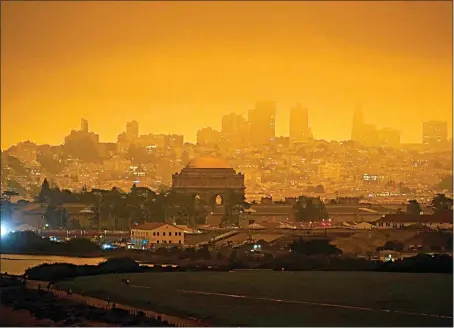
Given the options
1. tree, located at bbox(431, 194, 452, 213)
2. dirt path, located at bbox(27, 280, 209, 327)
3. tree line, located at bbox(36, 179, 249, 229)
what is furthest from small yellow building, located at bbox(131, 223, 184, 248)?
dirt path, located at bbox(27, 280, 209, 327)

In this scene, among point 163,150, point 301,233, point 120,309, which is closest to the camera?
point 120,309

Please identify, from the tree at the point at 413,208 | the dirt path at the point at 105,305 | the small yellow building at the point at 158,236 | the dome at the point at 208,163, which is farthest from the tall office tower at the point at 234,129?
the dirt path at the point at 105,305

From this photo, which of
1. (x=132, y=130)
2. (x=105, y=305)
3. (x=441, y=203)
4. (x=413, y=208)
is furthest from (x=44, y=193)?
(x=105, y=305)

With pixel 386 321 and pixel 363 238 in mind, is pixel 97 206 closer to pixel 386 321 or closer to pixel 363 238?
pixel 363 238

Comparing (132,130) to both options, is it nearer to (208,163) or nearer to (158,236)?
(208,163)

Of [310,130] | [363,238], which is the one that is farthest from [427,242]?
[310,130]

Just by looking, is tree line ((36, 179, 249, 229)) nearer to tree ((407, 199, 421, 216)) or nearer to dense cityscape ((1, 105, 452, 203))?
dense cityscape ((1, 105, 452, 203))
